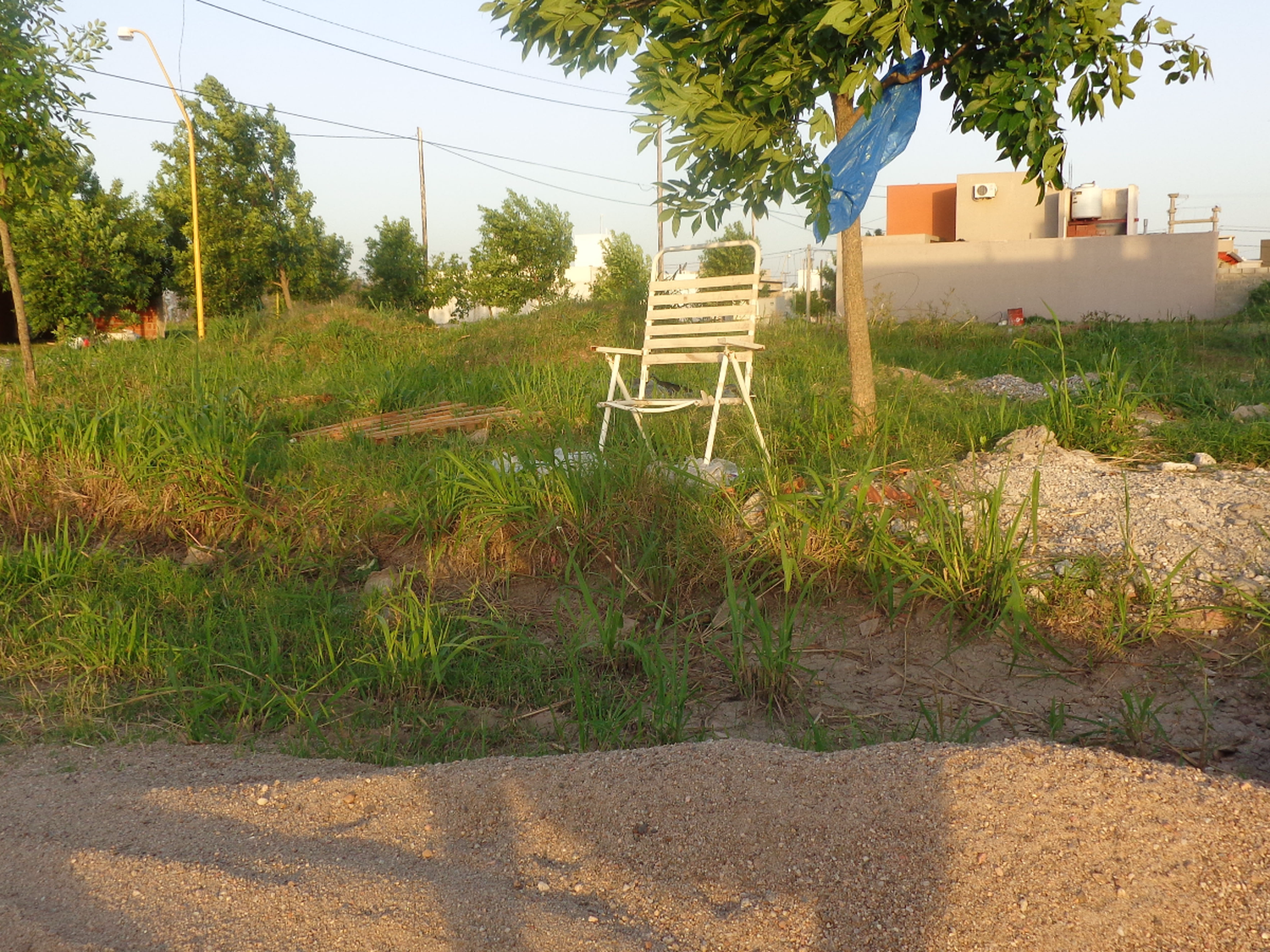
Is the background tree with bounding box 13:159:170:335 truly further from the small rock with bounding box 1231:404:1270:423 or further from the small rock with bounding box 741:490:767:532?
the small rock with bounding box 1231:404:1270:423

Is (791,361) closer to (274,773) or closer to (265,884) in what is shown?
(274,773)

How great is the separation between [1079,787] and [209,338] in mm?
10157

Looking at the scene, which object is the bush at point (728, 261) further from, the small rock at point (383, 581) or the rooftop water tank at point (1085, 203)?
the small rock at point (383, 581)

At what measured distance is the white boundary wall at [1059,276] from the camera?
21.6 m

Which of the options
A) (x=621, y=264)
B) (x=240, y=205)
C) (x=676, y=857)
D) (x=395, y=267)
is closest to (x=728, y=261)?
(x=621, y=264)

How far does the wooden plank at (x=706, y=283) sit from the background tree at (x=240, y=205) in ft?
60.5

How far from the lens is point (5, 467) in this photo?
4.73 metres

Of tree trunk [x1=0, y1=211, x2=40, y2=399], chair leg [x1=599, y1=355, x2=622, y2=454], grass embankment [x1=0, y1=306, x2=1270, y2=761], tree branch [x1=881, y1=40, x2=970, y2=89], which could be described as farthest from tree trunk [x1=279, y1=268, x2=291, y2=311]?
tree branch [x1=881, y1=40, x2=970, y2=89]

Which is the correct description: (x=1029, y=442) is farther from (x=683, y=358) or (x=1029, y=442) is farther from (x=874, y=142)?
(x=683, y=358)

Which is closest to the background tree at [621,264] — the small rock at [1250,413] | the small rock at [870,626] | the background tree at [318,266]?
the background tree at [318,266]

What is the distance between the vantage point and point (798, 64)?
11.6ft

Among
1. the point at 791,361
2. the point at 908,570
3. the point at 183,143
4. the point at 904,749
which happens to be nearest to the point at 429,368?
the point at 791,361

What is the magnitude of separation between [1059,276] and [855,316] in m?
20.2

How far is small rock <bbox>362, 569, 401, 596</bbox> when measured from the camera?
3.73m
